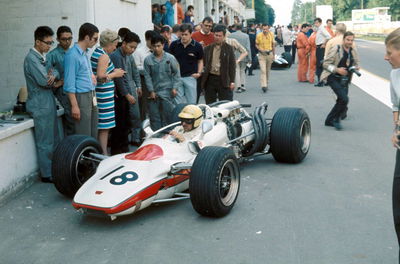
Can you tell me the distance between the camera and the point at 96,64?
7.20m

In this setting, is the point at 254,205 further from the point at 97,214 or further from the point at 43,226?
the point at 43,226

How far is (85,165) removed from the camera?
20.0 ft

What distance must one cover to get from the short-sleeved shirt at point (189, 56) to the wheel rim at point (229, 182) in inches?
168

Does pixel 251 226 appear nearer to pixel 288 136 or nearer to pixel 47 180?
pixel 288 136

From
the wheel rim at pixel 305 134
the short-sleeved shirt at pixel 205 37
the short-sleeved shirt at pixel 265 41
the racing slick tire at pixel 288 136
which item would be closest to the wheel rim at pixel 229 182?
the racing slick tire at pixel 288 136

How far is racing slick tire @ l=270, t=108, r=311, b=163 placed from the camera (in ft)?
23.1

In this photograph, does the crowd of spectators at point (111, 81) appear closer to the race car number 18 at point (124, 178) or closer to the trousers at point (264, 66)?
the race car number 18 at point (124, 178)

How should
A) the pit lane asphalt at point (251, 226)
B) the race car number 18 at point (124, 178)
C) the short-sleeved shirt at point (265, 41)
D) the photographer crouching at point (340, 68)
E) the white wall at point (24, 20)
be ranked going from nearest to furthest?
the pit lane asphalt at point (251, 226) < the race car number 18 at point (124, 178) < the white wall at point (24, 20) < the photographer crouching at point (340, 68) < the short-sleeved shirt at point (265, 41)

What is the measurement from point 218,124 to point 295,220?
75.9 inches

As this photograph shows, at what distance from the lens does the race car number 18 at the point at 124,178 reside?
5164mm

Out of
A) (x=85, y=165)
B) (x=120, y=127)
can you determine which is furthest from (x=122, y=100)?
(x=85, y=165)

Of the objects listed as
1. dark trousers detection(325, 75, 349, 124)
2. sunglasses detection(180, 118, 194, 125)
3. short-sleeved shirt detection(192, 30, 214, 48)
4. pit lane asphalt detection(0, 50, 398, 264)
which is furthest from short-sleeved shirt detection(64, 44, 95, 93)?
short-sleeved shirt detection(192, 30, 214, 48)

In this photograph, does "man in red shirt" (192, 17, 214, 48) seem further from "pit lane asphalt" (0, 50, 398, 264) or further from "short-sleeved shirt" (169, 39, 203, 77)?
"pit lane asphalt" (0, 50, 398, 264)

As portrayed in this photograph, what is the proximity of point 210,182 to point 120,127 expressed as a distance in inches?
125
